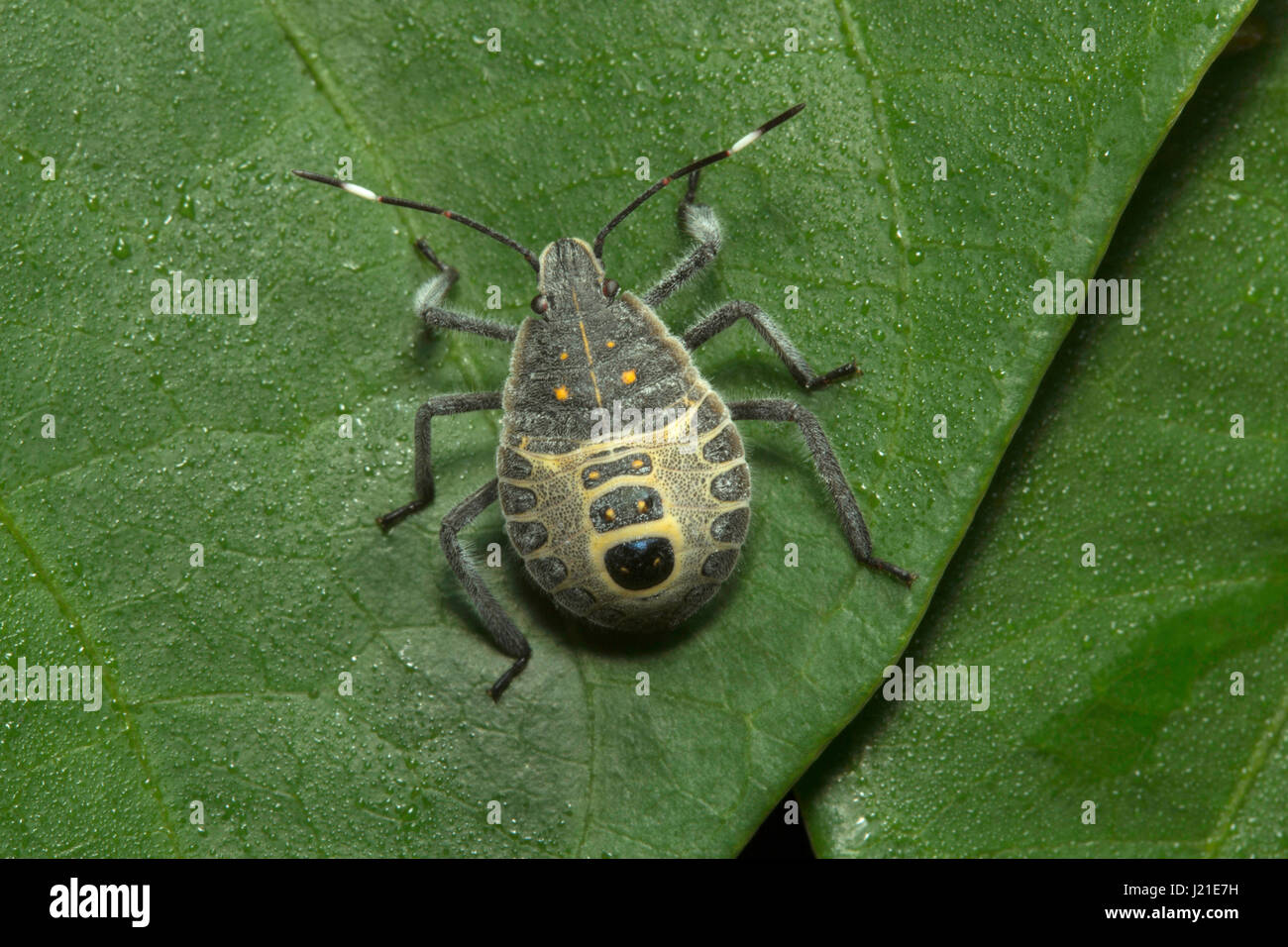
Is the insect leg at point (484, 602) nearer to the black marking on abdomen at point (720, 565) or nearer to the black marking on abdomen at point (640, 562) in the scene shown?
the black marking on abdomen at point (640, 562)

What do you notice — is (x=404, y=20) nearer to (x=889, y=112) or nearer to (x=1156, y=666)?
(x=889, y=112)

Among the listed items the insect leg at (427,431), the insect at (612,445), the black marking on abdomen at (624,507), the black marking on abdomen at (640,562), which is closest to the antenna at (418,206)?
the insect at (612,445)

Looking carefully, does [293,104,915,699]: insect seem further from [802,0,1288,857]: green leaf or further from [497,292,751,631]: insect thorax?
[802,0,1288,857]: green leaf

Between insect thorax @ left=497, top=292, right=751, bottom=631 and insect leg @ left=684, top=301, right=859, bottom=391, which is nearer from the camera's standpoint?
insect thorax @ left=497, top=292, right=751, bottom=631

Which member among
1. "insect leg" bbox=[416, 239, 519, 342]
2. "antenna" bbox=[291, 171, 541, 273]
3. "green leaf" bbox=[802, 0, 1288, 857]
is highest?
"antenna" bbox=[291, 171, 541, 273]

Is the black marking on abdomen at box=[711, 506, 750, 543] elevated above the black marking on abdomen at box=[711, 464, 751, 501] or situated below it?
below

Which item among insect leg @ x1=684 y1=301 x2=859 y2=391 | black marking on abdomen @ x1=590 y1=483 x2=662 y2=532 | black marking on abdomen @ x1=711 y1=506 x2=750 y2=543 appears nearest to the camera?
black marking on abdomen @ x1=590 y1=483 x2=662 y2=532

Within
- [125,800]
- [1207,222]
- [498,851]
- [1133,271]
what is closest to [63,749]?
[125,800]

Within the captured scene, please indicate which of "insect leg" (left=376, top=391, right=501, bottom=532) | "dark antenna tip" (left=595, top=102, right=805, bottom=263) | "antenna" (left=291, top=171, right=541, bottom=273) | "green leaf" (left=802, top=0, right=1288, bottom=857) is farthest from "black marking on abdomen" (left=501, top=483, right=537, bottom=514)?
"green leaf" (left=802, top=0, right=1288, bottom=857)
